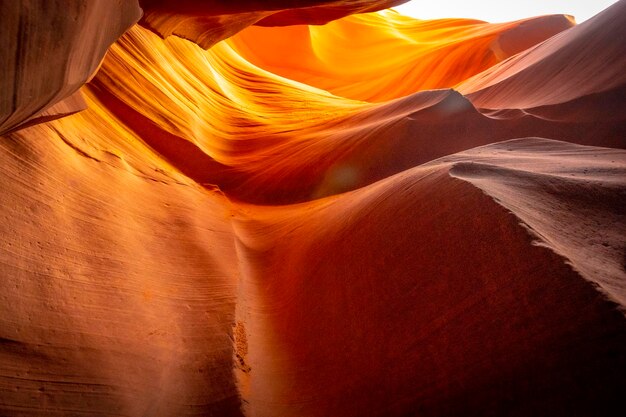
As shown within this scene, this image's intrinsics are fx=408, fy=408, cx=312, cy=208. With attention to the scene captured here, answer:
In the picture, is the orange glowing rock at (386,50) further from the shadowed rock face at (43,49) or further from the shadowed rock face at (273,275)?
the shadowed rock face at (43,49)

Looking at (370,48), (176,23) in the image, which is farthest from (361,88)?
(176,23)

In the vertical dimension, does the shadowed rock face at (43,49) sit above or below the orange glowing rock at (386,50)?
below

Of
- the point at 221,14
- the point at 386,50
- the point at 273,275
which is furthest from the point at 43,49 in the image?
the point at 386,50

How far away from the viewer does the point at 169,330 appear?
2.17 metres

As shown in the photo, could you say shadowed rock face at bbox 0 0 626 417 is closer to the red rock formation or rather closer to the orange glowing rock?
the red rock formation

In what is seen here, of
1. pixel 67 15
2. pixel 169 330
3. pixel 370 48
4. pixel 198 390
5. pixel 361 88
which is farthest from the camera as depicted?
pixel 370 48

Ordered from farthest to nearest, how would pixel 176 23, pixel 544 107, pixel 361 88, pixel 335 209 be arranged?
pixel 361 88
pixel 176 23
pixel 544 107
pixel 335 209

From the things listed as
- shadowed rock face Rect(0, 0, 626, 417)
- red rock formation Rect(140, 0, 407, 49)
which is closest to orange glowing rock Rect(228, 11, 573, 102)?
red rock formation Rect(140, 0, 407, 49)

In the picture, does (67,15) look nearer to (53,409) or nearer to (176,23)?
(53,409)

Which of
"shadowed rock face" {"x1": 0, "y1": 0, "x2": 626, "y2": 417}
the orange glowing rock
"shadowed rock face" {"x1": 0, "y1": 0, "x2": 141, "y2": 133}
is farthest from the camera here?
the orange glowing rock

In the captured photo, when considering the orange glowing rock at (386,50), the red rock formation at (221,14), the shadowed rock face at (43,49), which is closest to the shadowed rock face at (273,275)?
the shadowed rock face at (43,49)

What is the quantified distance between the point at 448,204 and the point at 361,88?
10095 millimetres

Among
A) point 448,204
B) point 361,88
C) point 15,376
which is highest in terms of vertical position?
point 361,88

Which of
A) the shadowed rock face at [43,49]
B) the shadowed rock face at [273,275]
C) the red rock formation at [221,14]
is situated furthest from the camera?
the red rock formation at [221,14]
